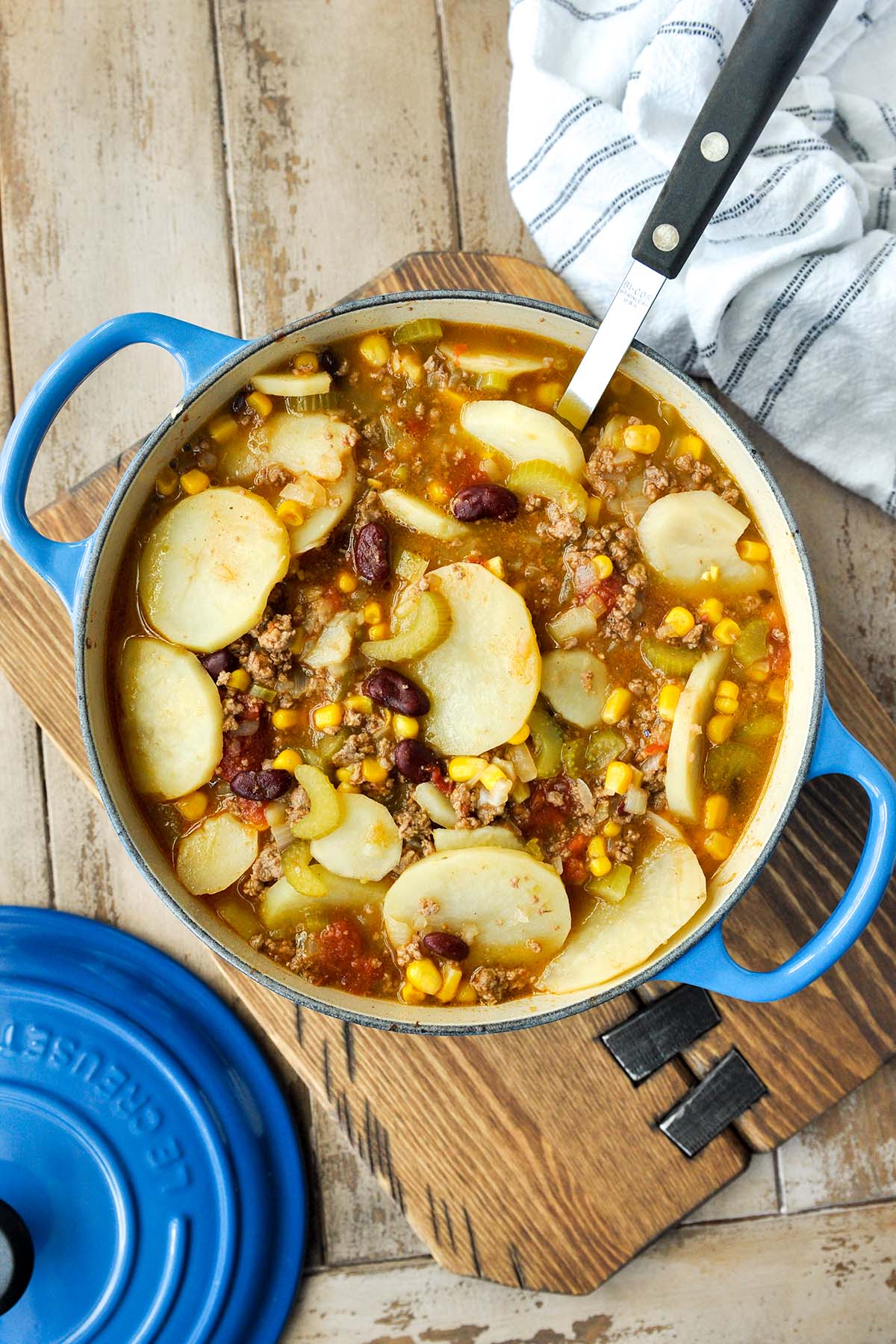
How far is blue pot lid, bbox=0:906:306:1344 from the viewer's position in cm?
297

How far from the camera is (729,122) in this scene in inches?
88.7

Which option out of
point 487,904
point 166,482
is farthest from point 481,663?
point 166,482

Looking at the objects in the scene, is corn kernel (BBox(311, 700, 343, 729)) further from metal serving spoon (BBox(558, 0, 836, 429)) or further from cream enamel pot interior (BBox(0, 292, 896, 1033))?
metal serving spoon (BBox(558, 0, 836, 429))

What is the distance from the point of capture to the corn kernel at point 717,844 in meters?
2.65

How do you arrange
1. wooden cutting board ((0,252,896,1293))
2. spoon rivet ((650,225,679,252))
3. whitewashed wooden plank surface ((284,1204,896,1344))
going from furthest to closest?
whitewashed wooden plank surface ((284,1204,896,1344)) → wooden cutting board ((0,252,896,1293)) → spoon rivet ((650,225,679,252))

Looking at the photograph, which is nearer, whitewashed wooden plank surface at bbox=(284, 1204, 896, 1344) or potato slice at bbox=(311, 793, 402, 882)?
potato slice at bbox=(311, 793, 402, 882)

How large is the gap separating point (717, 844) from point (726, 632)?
0.52 metres

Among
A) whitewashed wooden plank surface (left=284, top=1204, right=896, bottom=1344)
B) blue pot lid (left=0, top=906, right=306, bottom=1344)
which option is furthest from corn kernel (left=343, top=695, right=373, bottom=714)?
whitewashed wooden plank surface (left=284, top=1204, right=896, bottom=1344)

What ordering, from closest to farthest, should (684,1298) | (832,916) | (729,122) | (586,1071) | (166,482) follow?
(729,122), (832,916), (166,482), (586,1071), (684,1298)

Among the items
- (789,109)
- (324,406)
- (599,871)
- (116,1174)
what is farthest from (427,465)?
(116,1174)

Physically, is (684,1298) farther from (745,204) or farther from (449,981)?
(745,204)

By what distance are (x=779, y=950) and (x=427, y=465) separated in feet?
5.20

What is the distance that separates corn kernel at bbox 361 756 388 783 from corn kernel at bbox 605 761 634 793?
0.54 m

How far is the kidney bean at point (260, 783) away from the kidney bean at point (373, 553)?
0.52 meters
